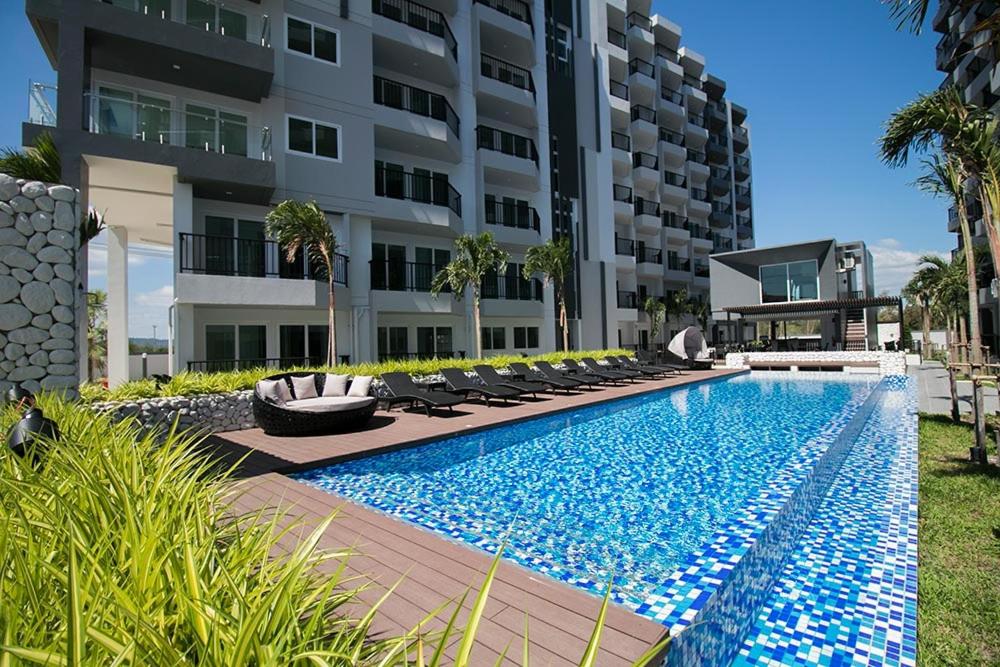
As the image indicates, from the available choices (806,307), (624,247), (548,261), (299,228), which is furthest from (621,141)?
(299,228)

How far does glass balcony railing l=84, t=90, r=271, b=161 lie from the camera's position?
12.1 metres

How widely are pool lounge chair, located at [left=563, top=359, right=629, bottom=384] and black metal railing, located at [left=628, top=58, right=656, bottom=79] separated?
93.8ft

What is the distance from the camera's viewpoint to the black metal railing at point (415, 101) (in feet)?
63.7

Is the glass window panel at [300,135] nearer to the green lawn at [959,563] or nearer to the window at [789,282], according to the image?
the green lawn at [959,563]

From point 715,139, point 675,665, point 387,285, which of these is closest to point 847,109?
point 387,285

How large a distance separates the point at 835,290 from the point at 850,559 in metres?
27.4

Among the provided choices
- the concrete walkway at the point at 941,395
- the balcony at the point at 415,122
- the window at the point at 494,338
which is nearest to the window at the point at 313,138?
the balcony at the point at 415,122

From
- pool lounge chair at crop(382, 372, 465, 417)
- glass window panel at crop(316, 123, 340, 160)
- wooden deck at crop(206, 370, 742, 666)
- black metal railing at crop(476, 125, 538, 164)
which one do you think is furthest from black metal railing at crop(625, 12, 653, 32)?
wooden deck at crop(206, 370, 742, 666)

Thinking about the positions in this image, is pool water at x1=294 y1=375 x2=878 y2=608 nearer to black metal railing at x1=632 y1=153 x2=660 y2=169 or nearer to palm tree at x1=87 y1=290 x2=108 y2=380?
black metal railing at x1=632 y1=153 x2=660 y2=169

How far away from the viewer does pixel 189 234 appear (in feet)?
44.0

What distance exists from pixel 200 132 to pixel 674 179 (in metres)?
36.3

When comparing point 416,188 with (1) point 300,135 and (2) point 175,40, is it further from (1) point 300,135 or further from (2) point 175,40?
(2) point 175,40

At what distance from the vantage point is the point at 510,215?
24.1m

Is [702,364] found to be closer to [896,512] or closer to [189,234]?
[896,512]
